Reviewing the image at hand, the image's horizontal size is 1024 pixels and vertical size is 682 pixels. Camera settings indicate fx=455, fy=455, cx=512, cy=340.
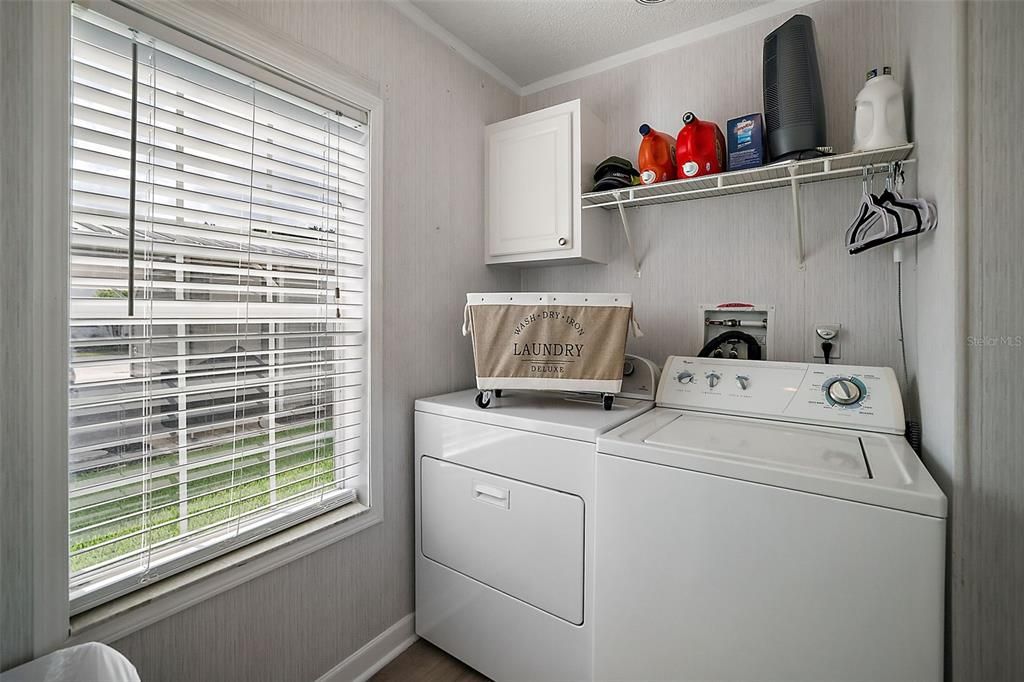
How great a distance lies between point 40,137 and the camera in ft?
3.12

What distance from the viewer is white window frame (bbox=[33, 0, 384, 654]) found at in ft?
3.14

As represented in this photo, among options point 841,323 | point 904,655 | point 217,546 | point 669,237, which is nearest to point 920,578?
point 904,655

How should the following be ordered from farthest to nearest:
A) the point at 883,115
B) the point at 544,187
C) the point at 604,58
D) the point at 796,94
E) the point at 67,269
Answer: the point at 604,58, the point at 544,187, the point at 796,94, the point at 883,115, the point at 67,269

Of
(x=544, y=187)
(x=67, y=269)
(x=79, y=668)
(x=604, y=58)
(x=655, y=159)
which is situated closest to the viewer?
(x=79, y=668)

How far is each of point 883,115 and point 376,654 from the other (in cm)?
250

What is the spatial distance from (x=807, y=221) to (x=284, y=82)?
190cm

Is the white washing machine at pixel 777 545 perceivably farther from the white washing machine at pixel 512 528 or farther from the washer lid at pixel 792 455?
the white washing machine at pixel 512 528

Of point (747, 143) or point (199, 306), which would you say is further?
point (747, 143)

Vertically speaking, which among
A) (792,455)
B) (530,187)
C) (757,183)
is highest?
(530,187)

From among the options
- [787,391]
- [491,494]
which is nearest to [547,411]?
[491,494]

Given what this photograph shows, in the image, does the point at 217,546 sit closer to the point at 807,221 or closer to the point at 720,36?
the point at 807,221

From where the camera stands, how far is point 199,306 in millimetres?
1237

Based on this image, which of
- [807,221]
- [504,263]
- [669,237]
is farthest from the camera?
[504,263]

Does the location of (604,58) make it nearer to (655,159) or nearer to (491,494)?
(655,159)
